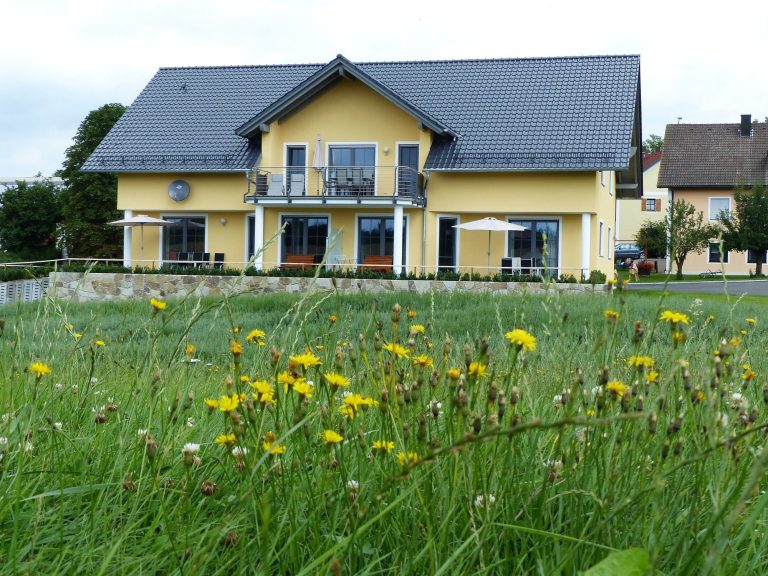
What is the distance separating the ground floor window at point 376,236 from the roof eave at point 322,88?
299cm

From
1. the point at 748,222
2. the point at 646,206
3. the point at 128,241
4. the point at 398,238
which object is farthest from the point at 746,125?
the point at 128,241

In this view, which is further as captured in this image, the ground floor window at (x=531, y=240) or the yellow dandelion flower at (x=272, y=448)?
the ground floor window at (x=531, y=240)

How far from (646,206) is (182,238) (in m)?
41.7

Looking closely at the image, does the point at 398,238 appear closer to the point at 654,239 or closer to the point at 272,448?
the point at 272,448

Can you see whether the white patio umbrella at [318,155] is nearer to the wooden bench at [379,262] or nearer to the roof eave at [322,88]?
the roof eave at [322,88]

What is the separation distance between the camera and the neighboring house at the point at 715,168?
4781 centimetres

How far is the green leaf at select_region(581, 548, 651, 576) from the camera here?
158cm

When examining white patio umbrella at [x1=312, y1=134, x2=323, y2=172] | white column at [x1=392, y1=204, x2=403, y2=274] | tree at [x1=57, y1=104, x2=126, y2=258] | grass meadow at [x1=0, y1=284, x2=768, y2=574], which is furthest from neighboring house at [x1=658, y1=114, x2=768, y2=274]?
grass meadow at [x1=0, y1=284, x2=768, y2=574]

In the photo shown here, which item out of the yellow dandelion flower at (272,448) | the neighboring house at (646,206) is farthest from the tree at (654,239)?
the yellow dandelion flower at (272,448)

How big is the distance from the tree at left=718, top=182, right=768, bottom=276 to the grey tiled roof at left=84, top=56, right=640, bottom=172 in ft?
61.0

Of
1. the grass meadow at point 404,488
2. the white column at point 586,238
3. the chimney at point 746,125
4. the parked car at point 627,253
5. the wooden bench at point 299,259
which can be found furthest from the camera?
the parked car at point 627,253

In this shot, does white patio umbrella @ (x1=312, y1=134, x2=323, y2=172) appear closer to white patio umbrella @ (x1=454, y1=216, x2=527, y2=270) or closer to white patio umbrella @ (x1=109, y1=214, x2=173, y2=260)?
white patio umbrella @ (x1=454, y1=216, x2=527, y2=270)

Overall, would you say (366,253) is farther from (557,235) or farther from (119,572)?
(119,572)

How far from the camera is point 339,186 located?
81.5 feet
